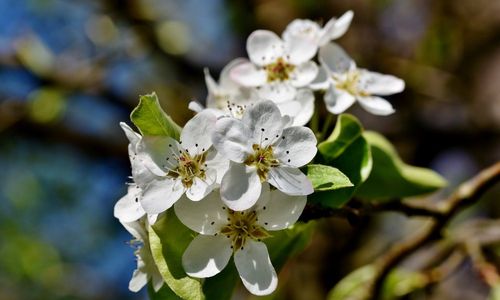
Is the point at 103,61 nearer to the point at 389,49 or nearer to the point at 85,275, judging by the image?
the point at 389,49

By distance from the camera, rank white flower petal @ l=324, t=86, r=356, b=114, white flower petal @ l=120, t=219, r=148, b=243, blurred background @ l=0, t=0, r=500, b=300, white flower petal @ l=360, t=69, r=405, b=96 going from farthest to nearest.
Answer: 1. blurred background @ l=0, t=0, r=500, b=300
2. white flower petal @ l=360, t=69, r=405, b=96
3. white flower petal @ l=324, t=86, r=356, b=114
4. white flower petal @ l=120, t=219, r=148, b=243

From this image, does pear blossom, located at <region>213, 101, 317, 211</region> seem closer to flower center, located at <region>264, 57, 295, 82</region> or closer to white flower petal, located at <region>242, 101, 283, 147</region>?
white flower petal, located at <region>242, 101, 283, 147</region>

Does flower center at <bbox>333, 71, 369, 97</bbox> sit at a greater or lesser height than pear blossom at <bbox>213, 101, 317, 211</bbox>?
lesser

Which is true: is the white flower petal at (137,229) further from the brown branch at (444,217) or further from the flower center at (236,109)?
the brown branch at (444,217)

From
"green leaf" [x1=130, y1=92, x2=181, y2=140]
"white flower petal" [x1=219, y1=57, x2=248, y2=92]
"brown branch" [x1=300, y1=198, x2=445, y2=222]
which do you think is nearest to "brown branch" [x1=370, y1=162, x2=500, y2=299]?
"brown branch" [x1=300, y1=198, x2=445, y2=222]

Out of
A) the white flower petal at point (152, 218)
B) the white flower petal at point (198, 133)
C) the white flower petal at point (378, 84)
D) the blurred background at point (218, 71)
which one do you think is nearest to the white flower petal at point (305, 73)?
the white flower petal at point (378, 84)

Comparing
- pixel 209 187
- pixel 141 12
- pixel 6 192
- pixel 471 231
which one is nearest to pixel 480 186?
pixel 471 231

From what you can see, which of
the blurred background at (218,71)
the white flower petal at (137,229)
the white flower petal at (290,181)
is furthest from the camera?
the blurred background at (218,71)
